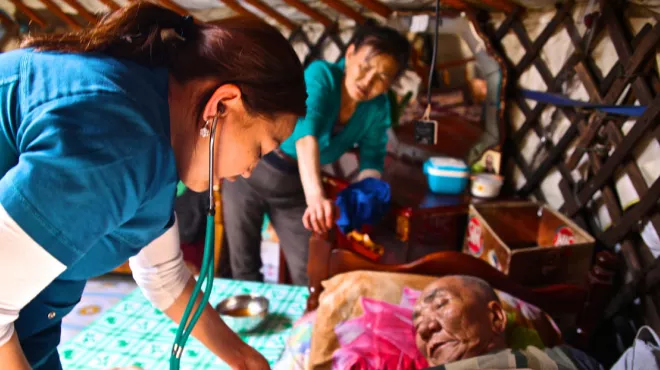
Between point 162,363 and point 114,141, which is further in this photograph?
point 162,363

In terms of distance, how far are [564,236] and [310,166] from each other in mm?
1018

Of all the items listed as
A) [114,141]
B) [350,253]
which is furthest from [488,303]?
[114,141]

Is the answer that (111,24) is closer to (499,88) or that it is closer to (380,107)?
(380,107)

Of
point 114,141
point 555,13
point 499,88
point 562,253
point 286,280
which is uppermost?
point 555,13

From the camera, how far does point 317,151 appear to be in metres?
1.26

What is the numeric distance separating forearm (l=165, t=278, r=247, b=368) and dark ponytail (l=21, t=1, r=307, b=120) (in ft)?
1.32

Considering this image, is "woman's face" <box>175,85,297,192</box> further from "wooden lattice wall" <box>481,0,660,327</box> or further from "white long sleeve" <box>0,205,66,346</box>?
"wooden lattice wall" <box>481,0,660,327</box>

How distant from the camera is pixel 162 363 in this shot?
1.09 metres

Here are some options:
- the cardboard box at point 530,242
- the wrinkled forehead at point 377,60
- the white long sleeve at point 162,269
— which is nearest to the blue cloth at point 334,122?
the wrinkled forehead at point 377,60

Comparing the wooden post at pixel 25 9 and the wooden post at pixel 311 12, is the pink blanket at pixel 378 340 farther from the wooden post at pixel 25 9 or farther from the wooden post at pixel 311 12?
the wooden post at pixel 25 9

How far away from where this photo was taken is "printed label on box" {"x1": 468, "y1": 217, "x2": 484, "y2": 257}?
1707mm

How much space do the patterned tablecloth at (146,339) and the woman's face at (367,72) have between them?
2.28ft

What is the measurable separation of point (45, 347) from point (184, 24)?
0.48 meters

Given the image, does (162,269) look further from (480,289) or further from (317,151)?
(480,289)
